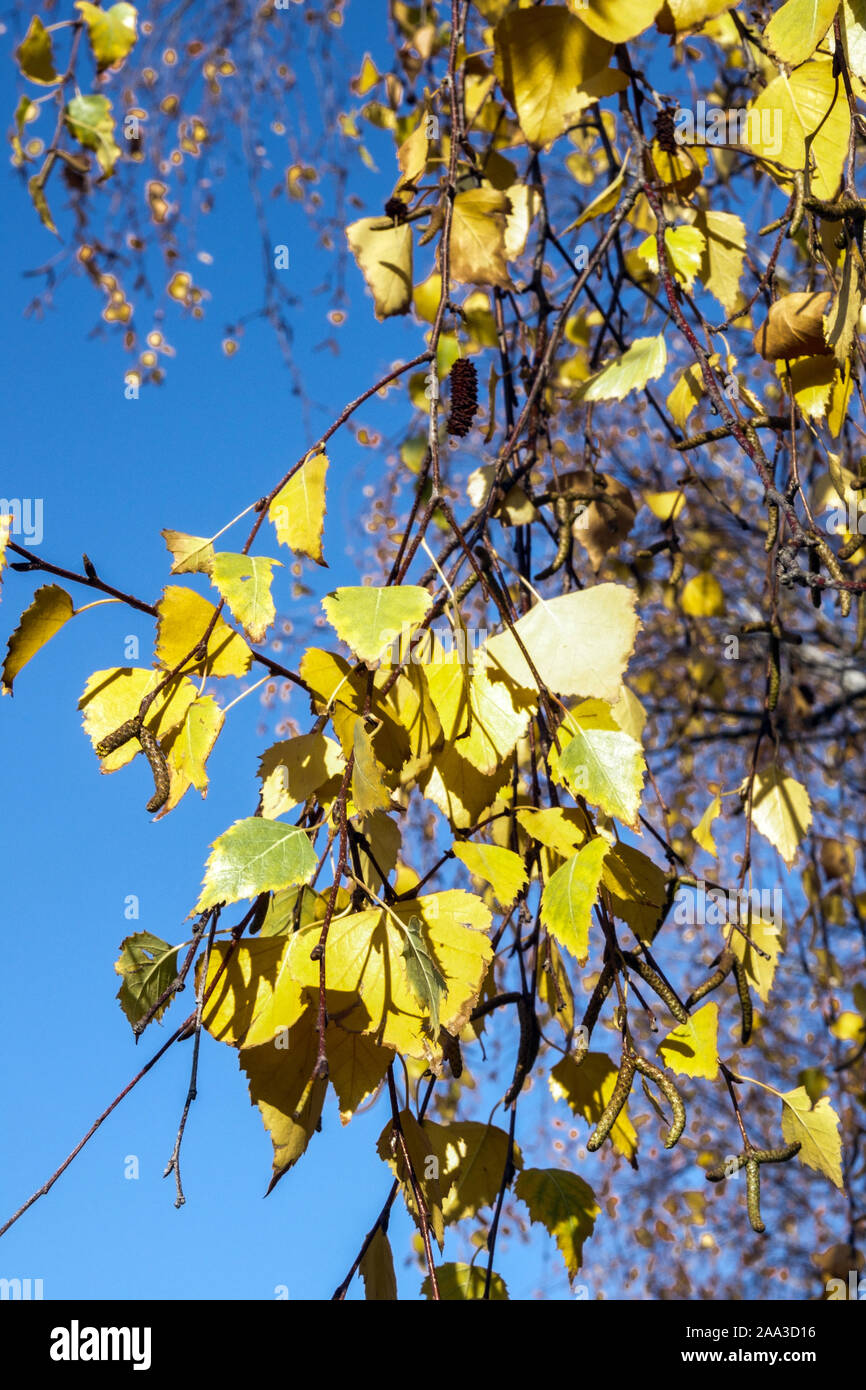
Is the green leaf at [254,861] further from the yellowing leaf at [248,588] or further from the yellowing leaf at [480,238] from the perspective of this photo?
the yellowing leaf at [480,238]

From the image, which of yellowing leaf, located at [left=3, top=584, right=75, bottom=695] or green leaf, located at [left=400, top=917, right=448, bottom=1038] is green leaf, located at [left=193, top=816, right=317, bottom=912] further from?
yellowing leaf, located at [left=3, top=584, right=75, bottom=695]

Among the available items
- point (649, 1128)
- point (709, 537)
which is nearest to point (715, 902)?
point (709, 537)

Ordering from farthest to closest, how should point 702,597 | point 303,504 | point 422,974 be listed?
point 702,597
point 303,504
point 422,974

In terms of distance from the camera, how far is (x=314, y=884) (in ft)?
1.86

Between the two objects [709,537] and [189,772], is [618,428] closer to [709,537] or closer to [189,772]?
[709,537]

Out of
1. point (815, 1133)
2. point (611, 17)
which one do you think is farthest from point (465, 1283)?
point (611, 17)

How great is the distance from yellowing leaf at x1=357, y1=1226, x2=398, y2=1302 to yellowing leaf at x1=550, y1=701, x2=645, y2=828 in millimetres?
319

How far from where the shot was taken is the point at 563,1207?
726 mm

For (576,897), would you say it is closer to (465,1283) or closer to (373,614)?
(373,614)

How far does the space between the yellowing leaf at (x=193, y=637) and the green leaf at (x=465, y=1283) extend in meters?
0.46

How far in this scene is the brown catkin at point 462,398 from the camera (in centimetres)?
75

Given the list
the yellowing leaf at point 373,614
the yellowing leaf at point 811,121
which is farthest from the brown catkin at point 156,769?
the yellowing leaf at point 811,121

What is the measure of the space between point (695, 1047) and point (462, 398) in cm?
46
